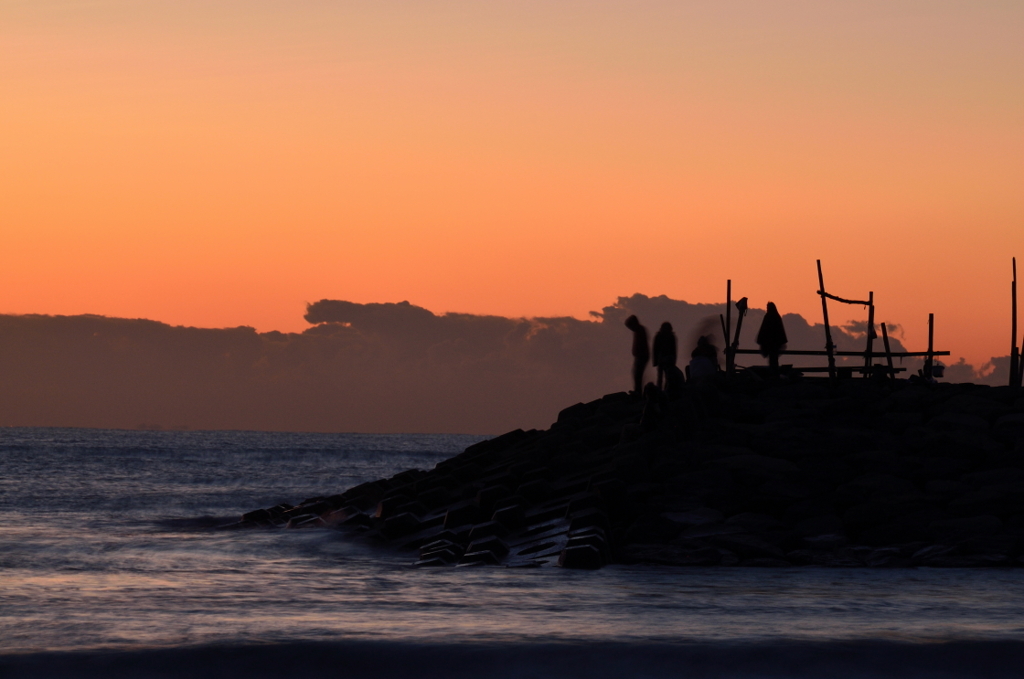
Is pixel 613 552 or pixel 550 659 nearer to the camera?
pixel 550 659

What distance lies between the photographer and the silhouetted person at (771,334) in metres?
17.8

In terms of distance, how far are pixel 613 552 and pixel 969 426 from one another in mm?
6475

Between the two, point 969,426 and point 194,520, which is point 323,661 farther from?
point 194,520

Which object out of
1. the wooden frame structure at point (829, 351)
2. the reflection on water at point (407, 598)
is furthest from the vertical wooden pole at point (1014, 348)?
the reflection on water at point (407, 598)

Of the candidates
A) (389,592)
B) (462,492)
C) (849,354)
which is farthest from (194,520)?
(849,354)

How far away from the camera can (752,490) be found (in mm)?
Result: 12453

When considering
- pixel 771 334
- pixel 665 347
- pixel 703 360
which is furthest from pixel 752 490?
pixel 771 334

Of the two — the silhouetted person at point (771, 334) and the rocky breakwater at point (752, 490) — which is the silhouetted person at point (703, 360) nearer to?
the rocky breakwater at point (752, 490)

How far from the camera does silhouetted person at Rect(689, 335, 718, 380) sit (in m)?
17.6

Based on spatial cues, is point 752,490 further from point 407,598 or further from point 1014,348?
point 1014,348

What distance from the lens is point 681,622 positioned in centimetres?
756

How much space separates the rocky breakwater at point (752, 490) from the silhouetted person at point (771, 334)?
3.61 feet

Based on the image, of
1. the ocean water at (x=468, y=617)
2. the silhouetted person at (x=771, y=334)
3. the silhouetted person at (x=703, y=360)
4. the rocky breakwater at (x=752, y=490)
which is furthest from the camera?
the silhouetted person at (x=771, y=334)

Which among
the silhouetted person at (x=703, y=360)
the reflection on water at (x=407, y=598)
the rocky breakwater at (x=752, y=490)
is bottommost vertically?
the reflection on water at (x=407, y=598)
